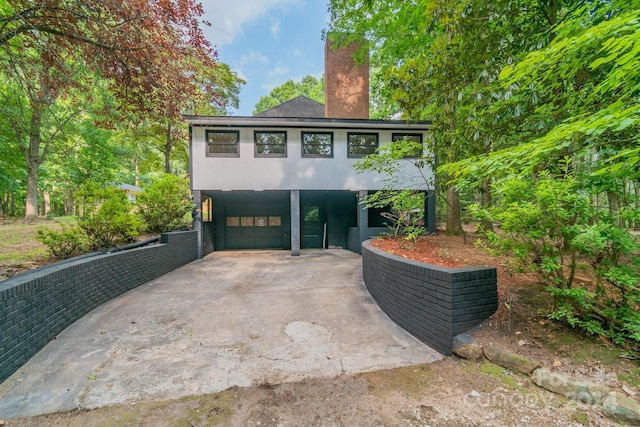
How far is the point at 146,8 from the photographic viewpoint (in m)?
3.95

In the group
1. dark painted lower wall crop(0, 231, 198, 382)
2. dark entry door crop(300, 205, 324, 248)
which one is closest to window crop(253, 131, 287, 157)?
dark entry door crop(300, 205, 324, 248)

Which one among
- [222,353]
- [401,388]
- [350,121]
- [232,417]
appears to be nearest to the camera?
[232,417]

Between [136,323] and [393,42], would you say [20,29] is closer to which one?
[136,323]

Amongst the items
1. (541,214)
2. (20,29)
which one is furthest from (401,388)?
(20,29)

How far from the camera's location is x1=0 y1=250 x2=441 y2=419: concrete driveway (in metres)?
2.49

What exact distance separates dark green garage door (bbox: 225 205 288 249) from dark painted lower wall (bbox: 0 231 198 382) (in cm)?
622

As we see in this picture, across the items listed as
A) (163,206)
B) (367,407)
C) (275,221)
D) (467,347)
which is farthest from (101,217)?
(275,221)

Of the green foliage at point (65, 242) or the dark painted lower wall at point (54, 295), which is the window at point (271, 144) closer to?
the dark painted lower wall at point (54, 295)

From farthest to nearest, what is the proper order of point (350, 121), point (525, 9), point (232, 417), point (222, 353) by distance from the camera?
1. point (350, 121)
2. point (525, 9)
3. point (222, 353)
4. point (232, 417)

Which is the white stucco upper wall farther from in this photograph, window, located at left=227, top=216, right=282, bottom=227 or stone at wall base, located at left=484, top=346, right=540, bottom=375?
stone at wall base, located at left=484, top=346, right=540, bottom=375

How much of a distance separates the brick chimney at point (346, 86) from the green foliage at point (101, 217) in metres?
9.27

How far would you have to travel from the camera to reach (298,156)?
997 centimetres

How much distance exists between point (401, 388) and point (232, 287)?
4379 millimetres

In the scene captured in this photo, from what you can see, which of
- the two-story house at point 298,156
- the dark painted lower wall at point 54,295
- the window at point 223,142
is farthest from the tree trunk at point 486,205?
the window at point 223,142
